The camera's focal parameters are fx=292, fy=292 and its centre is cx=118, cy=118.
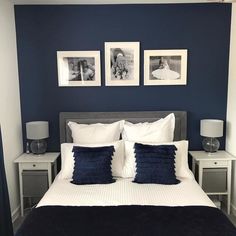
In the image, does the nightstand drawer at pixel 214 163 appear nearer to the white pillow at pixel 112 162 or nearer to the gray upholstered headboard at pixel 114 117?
the gray upholstered headboard at pixel 114 117

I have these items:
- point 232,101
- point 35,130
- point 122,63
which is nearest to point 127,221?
point 35,130

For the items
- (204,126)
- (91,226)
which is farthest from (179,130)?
(91,226)

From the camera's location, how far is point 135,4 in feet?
12.0

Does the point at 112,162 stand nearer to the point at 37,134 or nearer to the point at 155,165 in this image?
the point at 155,165

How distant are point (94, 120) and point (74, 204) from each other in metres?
1.41

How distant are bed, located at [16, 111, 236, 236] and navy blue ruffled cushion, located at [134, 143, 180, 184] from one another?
80 millimetres

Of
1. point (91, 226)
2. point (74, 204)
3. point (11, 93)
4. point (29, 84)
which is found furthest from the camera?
point (29, 84)

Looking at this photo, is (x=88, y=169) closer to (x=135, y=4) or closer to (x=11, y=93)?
(x=11, y=93)

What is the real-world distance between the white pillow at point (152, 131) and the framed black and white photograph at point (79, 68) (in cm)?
76

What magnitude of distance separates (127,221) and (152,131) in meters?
1.43

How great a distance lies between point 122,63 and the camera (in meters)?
3.75

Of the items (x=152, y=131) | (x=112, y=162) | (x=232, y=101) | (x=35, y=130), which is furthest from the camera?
(x=232, y=101)

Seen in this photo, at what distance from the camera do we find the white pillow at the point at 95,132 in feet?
11.4

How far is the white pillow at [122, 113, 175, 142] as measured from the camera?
3.43 meters
